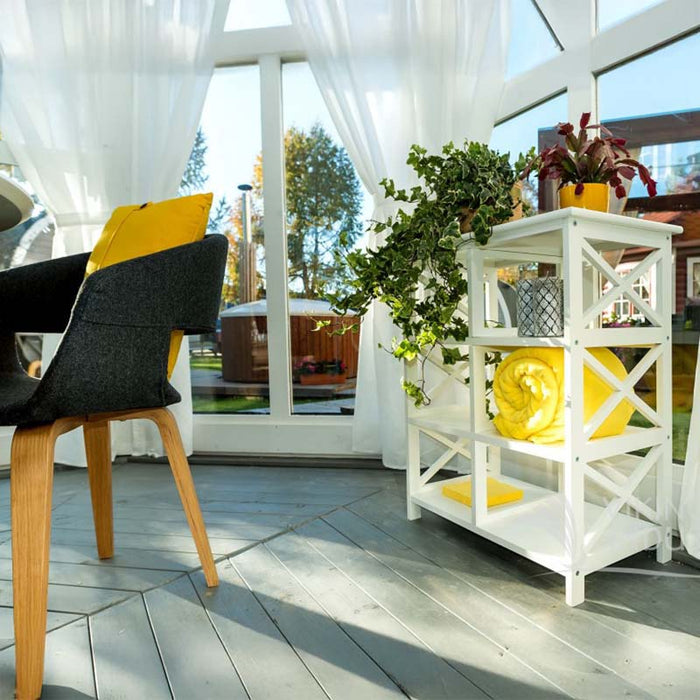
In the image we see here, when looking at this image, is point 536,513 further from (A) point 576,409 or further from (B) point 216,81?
(B) point 216,81

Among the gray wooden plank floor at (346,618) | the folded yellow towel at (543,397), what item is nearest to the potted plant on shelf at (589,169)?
the folded yellow towel at (543,397)

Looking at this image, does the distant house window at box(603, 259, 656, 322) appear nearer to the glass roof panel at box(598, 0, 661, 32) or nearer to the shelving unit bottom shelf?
the shelving unit bottom shelf

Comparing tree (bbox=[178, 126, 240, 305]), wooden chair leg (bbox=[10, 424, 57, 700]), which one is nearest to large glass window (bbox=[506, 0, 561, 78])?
tree (bbox=[178, 126, 240, 305])

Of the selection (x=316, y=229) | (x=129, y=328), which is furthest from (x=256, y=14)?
(x=129, y=328)

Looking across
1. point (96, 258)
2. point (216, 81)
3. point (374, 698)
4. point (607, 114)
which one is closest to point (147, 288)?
point (96, 258)

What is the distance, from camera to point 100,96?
226 centimetres

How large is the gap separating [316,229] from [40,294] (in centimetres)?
132

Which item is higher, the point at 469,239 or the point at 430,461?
the point at 469,239

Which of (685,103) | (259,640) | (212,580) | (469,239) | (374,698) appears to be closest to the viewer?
(374,698)

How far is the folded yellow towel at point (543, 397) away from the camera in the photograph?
1.21 meters

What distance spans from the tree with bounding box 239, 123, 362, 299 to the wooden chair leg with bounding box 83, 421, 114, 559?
1.25 metres

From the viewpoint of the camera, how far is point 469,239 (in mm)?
1370

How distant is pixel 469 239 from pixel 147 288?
77cm

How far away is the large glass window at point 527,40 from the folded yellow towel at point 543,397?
1.20m
